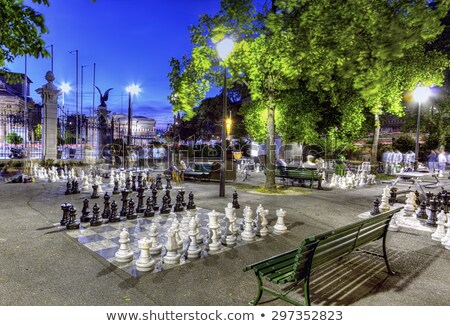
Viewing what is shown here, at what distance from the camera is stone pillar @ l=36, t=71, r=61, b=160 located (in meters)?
17.3

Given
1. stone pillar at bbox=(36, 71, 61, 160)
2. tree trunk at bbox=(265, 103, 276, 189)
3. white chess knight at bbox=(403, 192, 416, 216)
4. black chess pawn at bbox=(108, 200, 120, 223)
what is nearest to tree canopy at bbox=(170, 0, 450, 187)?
tree trunk at bbox=(265, 103, 276, 189)

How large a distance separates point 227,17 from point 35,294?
34.0 ft

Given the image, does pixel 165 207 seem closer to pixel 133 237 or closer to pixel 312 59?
pixel 133 237

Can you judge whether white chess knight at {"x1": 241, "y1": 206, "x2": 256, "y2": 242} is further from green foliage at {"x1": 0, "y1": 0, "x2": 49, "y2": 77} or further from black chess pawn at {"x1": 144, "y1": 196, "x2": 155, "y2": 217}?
green foliage at {"x1": 0, "y1": 0, "x2": 49, "y2": 77}

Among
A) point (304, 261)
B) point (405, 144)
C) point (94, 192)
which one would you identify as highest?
point (405, 144)

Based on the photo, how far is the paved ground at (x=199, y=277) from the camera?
3582 mm

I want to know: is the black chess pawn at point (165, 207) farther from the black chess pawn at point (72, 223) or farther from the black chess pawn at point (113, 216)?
the black chess pawn at point (72, 223)

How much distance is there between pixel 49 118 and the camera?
17.5m

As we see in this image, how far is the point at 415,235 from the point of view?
6598mm

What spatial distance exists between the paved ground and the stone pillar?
40.0ft

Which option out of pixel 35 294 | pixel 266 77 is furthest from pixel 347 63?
pixel 266 77

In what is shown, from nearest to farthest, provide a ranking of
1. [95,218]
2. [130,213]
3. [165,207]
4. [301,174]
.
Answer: [95,218], [130,213], [165,207], [301,174]

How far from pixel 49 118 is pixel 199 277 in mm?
17254

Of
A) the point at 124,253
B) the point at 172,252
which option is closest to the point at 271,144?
the point at 172,252
